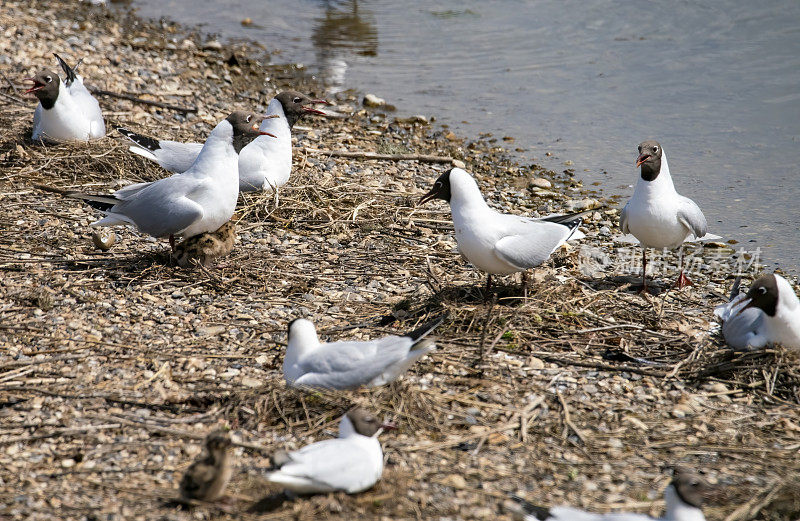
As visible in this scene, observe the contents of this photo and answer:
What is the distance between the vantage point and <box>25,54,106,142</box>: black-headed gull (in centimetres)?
769

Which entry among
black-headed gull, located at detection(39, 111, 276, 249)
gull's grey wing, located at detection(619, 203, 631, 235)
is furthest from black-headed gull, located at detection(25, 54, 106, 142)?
gull's grey wing, located at detection(619, 203, 631, 235)

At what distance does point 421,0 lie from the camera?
53.4ft

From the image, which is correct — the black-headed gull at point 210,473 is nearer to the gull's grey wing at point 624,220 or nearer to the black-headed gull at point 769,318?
the black-headed gull at point 769,318

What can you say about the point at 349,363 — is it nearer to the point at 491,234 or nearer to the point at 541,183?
the point at 491,234

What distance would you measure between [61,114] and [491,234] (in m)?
4.68

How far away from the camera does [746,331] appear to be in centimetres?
477

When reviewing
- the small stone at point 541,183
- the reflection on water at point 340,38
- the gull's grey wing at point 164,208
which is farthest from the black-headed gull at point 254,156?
the reflection on water at point 340,38

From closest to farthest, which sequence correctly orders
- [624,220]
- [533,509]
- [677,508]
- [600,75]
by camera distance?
1. [677,508]
2. [533,509]
3. [624,220]
4. [600,75]

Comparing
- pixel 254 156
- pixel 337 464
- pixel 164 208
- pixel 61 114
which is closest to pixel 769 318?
pixel 337 464

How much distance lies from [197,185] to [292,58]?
24.9 feet

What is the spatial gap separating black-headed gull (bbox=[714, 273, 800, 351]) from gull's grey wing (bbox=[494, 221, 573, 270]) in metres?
1.17

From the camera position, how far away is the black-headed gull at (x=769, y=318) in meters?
4.59

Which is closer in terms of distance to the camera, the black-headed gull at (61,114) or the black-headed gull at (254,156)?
the black-headed gull at (254,156)

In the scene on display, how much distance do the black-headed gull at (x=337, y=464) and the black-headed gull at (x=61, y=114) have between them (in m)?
5.44
